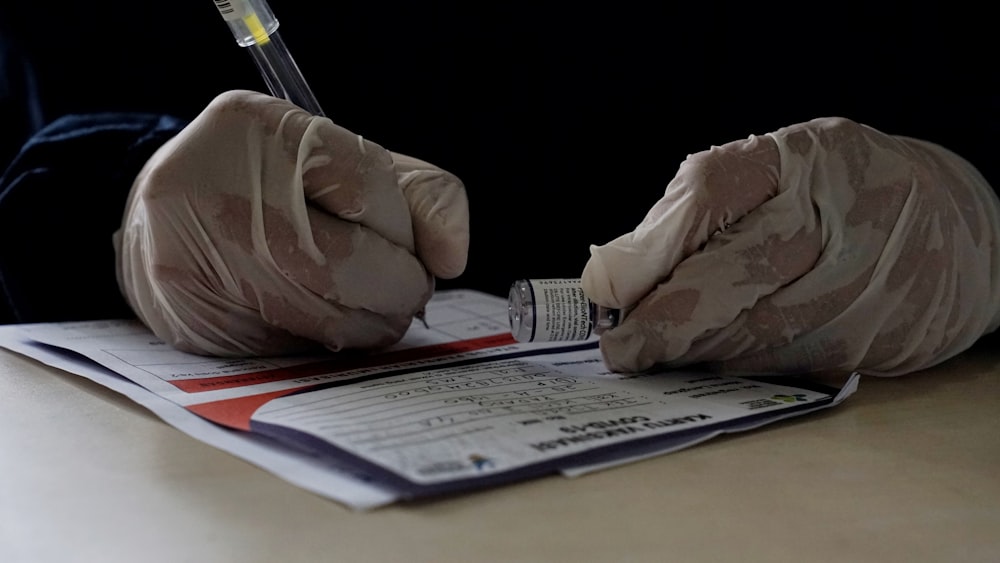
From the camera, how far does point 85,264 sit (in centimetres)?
81

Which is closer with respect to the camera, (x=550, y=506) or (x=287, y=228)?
(x=550, y=506)

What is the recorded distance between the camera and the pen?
27.5 inches

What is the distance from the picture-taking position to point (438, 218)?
25.2 inches

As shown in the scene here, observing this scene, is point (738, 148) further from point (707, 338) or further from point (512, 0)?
point (512, 0)

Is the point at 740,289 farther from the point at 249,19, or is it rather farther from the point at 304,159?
the point at 249,19

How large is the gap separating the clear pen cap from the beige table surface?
31 cm

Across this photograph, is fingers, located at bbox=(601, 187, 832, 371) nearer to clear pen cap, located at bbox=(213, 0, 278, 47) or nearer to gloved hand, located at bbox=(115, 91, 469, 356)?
gloved hand, located at bbox=(115, 91, 469, 356)

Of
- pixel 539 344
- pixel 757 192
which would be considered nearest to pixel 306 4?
pixel 539 344

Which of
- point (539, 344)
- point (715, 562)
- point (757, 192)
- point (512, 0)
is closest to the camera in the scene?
point (715, 562)

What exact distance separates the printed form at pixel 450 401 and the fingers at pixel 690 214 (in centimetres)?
7

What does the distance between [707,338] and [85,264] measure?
0.52 meters

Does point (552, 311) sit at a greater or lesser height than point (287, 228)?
lesser

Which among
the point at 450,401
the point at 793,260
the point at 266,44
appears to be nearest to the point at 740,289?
the point at 793,260

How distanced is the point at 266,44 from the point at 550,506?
0.45m
